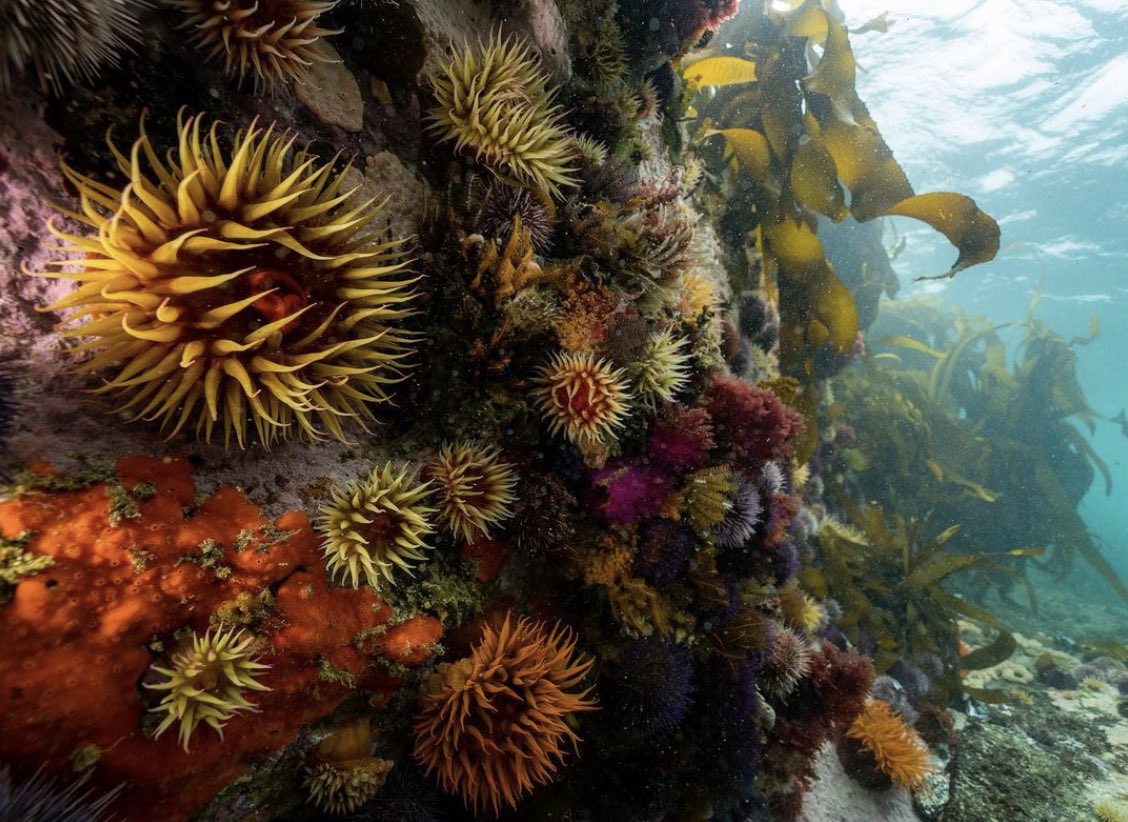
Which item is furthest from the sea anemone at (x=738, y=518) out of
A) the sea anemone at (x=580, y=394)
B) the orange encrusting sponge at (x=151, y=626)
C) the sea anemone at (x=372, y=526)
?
the orange encrusting sponge at (x=151, y=626)

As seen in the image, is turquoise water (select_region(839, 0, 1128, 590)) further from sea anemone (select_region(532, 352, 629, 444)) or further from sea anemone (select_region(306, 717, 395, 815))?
sea anemone (select_region(306, 717, 395, 815))

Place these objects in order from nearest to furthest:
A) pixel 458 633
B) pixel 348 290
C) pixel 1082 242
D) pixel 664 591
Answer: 1. pixel 348 290
2. pixel 458 633
3. pixel 664 591
4. pixel 1082 242

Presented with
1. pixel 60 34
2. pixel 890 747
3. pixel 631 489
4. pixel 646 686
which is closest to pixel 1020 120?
pixel 890 747

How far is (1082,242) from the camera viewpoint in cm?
3275

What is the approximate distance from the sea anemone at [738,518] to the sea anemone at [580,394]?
5.00ft

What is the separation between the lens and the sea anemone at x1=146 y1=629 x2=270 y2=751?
2.29 meters

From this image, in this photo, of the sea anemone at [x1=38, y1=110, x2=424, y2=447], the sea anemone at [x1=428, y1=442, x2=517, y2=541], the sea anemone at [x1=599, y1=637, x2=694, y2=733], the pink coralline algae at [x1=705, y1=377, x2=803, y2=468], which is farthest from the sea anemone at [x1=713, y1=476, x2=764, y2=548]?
the sea anemone at [x1=38, y1=110, x2=424, y2=447]

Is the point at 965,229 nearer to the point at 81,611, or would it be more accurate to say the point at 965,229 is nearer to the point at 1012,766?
the point at 1012,766

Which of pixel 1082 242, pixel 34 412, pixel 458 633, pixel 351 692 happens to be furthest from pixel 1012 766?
pixel 1082 242

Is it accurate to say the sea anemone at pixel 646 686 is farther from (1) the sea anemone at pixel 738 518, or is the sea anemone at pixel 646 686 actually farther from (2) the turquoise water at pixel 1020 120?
(2) the turquoise water at pixel 1020 120

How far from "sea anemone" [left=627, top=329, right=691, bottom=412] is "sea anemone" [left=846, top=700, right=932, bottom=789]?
215 inches

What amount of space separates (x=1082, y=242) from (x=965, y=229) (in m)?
38.9

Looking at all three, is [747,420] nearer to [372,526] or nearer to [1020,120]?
[372,526]

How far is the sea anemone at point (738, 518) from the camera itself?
4559 millimetres
